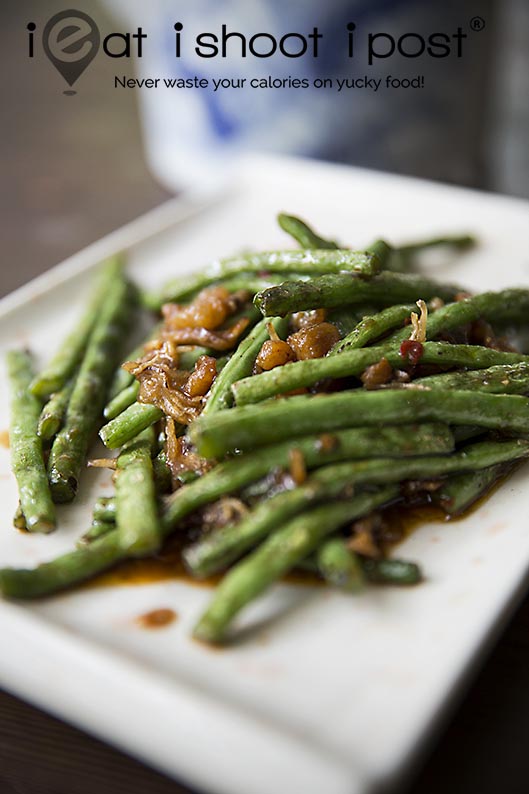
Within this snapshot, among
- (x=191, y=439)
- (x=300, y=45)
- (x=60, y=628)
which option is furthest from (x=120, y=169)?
(x=60, y=628)

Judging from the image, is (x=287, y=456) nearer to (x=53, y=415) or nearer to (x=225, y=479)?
(x=225, y=479)

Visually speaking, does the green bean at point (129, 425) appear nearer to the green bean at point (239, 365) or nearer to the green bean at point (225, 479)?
the green bean at point (239, 365)

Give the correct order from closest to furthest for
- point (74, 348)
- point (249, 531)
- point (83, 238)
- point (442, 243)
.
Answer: point (249, 531) < point (74, 348) < point (442, 243) < point (83, 238)

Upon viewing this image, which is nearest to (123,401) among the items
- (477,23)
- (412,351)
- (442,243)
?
(412,351)

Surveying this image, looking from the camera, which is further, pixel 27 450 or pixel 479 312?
pixel 479 312

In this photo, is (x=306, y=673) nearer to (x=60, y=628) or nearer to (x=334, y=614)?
(x=334, y=614)
